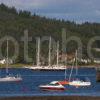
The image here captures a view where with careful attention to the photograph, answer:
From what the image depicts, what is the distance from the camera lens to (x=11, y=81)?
11206 cm

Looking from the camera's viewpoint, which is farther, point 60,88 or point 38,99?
point 60,88

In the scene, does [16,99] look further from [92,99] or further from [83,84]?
[83,84]

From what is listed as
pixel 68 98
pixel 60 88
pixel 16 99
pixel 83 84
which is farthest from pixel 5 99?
pixel 83 84

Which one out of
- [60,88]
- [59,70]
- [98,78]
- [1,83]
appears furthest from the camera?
[59,70]

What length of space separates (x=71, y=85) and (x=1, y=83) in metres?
16.9

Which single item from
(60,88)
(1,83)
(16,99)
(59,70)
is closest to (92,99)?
(16,99)

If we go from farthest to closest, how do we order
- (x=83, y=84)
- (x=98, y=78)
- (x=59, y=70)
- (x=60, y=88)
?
(x=59, y=70) → (x=83, y=84) → (x=60, y=88) → (x=98, y=78)

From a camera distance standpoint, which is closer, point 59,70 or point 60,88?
point 60,88

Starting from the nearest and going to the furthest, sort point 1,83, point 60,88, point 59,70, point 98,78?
point 98,78 → point 60,88 → point 1,83 → point 59,70

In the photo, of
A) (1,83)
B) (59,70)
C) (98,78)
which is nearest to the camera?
(98,78)

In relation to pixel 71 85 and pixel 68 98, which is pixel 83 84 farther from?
pixel 68 98

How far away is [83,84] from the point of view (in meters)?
96.7

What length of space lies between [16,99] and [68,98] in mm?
2141

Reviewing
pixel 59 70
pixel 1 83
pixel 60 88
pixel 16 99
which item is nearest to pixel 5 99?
pixel 16 99
